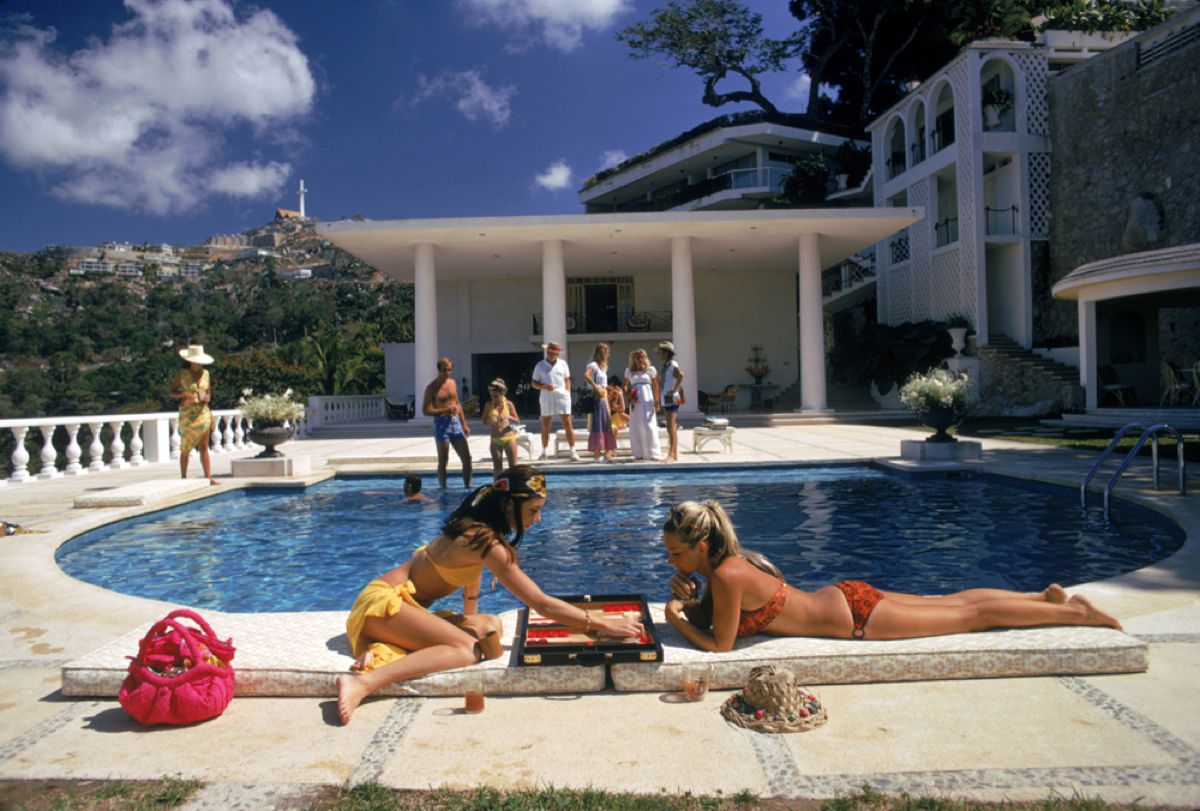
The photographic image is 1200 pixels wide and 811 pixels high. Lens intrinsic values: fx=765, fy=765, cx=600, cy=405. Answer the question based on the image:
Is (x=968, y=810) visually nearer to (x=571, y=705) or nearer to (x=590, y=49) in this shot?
(x=571, y=705)

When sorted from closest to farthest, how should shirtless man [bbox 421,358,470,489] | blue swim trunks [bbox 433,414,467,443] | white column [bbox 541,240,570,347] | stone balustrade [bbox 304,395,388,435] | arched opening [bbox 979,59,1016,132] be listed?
shirtless man [bbox 421,358,470,489], blue swim trunks [bbox 433,414,467,443], stone balustrade [bbox 304,395,388,435], white column [bbox 541,240,570,347], arched opening [bbox 979,59,1016,132]

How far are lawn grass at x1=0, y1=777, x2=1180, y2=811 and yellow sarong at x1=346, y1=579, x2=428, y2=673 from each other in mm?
789

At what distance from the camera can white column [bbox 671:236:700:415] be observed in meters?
19.2

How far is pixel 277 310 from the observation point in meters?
61.2

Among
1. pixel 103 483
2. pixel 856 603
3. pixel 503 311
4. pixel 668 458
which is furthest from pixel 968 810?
pixel 503 311

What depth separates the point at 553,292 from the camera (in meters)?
19.5

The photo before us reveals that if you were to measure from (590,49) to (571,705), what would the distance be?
139 feet

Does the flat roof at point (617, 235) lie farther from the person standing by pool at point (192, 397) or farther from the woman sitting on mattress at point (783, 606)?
the woman sitting on mattress at point (783, 606)

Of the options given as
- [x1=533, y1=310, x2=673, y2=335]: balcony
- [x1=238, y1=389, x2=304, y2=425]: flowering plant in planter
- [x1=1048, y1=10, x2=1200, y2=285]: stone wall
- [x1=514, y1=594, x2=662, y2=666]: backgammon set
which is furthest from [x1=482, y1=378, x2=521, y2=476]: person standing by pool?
[x1=1048, y1=10, x2=1200, y2=285]: stone wall

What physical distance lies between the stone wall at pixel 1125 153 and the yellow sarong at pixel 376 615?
20514 mm

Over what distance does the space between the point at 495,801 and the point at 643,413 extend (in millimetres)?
8989

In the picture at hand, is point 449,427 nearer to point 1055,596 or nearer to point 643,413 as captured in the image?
point 643,413

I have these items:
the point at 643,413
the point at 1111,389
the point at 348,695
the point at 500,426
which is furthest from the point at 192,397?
the point at 1111,389

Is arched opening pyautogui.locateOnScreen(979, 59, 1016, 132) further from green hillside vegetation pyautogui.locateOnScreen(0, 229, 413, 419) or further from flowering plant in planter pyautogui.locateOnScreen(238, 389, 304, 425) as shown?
green hillside vegetation pyautogui.locateOnScreen(0, 229, 413, 419)
